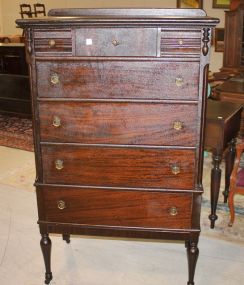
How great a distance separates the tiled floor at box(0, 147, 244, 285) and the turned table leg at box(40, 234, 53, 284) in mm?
62

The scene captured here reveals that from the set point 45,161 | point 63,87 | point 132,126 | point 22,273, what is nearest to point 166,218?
point 132,126

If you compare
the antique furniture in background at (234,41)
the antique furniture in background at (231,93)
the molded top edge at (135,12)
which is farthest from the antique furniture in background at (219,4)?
the molded top edge at (135,12)

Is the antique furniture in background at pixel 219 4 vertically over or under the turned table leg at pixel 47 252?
over

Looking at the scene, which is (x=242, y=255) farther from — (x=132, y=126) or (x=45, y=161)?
(x=45, y=161)

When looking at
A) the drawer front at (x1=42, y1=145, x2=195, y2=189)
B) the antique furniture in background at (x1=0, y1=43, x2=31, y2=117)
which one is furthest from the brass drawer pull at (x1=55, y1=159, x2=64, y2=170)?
the antique furniture in background at (x1=0, y1=43, x2=31, y2=117)

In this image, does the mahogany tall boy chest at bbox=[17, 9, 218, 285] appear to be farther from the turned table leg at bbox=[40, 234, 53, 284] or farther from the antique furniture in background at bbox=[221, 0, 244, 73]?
the antique furniture in background at bbox=[221, 0, 244, 73]

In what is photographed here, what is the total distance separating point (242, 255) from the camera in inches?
112

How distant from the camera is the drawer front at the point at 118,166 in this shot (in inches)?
85.1

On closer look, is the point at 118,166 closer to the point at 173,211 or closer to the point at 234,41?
the point at 173,211

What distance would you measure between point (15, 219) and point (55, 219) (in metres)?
1.17

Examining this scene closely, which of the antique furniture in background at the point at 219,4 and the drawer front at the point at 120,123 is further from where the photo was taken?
the antique furniture in background at the point at 219,4

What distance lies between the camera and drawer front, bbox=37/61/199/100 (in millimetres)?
2002

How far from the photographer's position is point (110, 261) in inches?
111

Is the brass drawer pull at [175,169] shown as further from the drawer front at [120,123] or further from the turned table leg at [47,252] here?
the turned table leg at [47,252]
